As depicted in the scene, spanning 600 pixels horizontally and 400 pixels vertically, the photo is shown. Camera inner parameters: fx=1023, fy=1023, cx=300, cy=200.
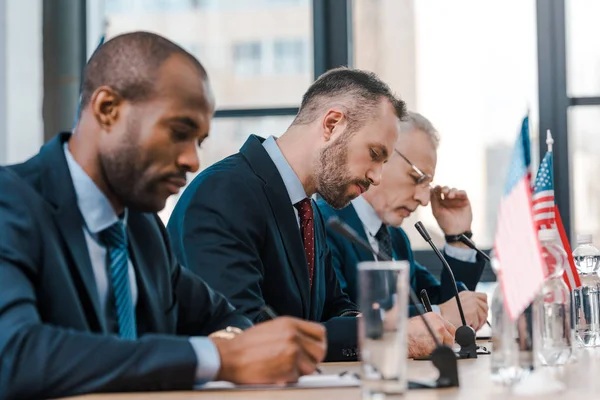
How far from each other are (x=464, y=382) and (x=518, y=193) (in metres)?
0.34

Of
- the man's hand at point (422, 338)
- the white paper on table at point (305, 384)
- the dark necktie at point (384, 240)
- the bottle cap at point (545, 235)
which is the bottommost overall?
the man's hand at point (422, 338)

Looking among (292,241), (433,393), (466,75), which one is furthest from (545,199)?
(466,75)

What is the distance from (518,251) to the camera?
5.19 ft

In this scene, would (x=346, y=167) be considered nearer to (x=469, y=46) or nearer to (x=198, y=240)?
(x=198, y=240)

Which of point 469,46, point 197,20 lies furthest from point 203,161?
point 469,46

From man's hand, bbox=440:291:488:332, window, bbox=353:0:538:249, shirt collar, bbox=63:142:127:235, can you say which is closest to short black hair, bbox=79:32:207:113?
shirt collar, bbox=63:142:127:235

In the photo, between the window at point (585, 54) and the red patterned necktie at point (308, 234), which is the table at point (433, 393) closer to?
the red patterned necktie at point (308, 234)

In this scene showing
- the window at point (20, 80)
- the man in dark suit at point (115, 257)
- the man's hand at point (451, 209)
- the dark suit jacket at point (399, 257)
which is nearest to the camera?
the man in dark suit at point (115, 257)

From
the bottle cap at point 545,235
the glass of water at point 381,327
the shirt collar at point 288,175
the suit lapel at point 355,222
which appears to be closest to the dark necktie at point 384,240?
the suit lapel at point 355,222

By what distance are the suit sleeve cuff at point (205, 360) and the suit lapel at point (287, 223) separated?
3.69ft

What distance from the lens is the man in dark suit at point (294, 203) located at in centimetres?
249

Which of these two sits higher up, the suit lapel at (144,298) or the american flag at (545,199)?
the american flag at (545,199)

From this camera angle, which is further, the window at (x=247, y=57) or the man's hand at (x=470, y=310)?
the window at (x=247, y=57)

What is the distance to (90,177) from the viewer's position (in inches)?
71.9
